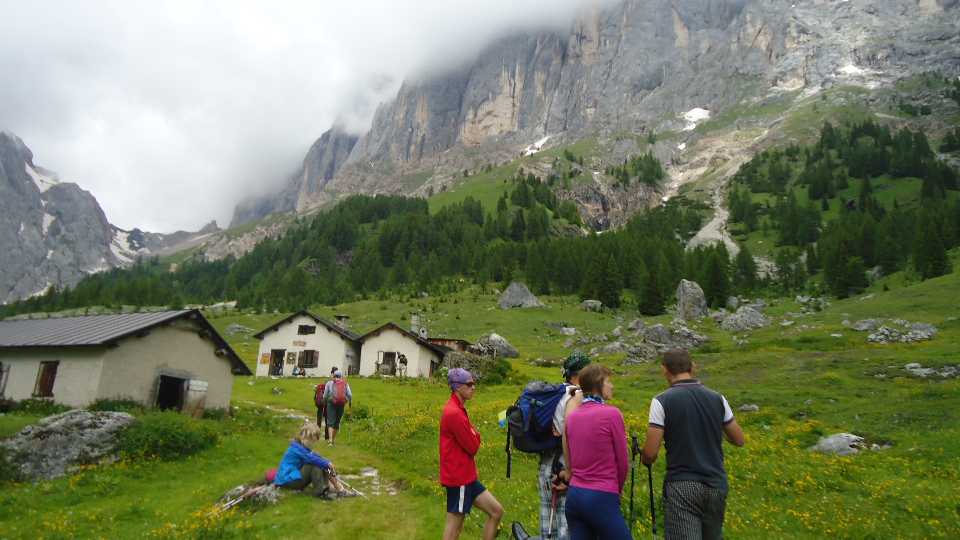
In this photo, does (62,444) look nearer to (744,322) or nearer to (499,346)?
(499,346)

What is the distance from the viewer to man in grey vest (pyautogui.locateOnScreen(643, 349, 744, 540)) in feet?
19.7

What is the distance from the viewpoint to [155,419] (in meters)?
18.4

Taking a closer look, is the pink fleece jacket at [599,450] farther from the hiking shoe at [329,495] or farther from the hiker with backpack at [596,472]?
the hiking shoe at [329,495]

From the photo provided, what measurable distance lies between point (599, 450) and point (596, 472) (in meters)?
0.24

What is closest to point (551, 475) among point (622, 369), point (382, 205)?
point (622, 369)

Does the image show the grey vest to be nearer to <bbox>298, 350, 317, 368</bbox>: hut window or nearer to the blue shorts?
the blue shorts


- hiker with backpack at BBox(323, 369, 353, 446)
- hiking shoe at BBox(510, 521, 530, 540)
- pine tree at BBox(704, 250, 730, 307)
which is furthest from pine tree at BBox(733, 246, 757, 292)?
hiking shoe at BBox(510, 521, 530, 540)

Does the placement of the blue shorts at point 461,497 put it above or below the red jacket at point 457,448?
below

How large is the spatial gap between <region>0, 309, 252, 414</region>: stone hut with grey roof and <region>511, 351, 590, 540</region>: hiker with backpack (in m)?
21.7

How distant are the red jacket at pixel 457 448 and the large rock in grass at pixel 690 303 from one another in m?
73.8

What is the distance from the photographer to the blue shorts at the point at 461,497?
25.8 feet

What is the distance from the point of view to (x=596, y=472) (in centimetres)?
613

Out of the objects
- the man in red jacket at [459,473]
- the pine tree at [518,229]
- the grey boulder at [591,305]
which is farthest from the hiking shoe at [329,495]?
the pine tree at [518,229]

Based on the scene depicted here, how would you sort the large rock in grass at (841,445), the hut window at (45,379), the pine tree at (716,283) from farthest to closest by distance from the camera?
the pine tree at (716,283) < the hut window at (45,379) < the large rock in grass at (841,445)
